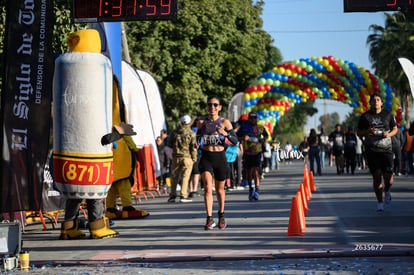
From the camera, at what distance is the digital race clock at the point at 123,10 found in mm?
12625

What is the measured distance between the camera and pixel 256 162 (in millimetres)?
19297

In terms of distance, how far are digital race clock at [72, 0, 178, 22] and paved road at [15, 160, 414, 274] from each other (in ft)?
9.90

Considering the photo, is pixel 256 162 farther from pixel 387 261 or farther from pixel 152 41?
A: pixel 152 41

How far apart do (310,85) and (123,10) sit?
25.4 m

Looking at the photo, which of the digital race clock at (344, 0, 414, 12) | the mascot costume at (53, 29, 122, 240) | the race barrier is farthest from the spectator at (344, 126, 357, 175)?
the mascot costume at (53, 29, 122, 240)

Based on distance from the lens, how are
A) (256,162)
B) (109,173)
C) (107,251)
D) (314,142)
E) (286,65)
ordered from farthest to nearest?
(286,65), (314,142), (256,162), (109,173), (107,251)

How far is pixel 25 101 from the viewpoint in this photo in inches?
431

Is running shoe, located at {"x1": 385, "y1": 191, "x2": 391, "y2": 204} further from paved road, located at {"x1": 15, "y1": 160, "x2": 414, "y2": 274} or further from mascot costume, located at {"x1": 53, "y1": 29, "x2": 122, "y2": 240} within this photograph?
mascot costume, located at {"x1": 53, "y1": 29, "x2": 122, "y2": 240}

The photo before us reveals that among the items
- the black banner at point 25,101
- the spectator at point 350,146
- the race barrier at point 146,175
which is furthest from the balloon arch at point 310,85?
the black banner at point 25,101

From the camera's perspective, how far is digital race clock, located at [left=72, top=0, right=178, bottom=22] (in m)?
12.6

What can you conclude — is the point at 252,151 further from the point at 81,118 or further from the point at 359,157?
the point at 359,157

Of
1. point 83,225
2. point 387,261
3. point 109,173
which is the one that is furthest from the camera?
point 83,225

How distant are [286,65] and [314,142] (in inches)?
285

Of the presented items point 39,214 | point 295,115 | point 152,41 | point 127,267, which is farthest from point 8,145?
point 295,115
